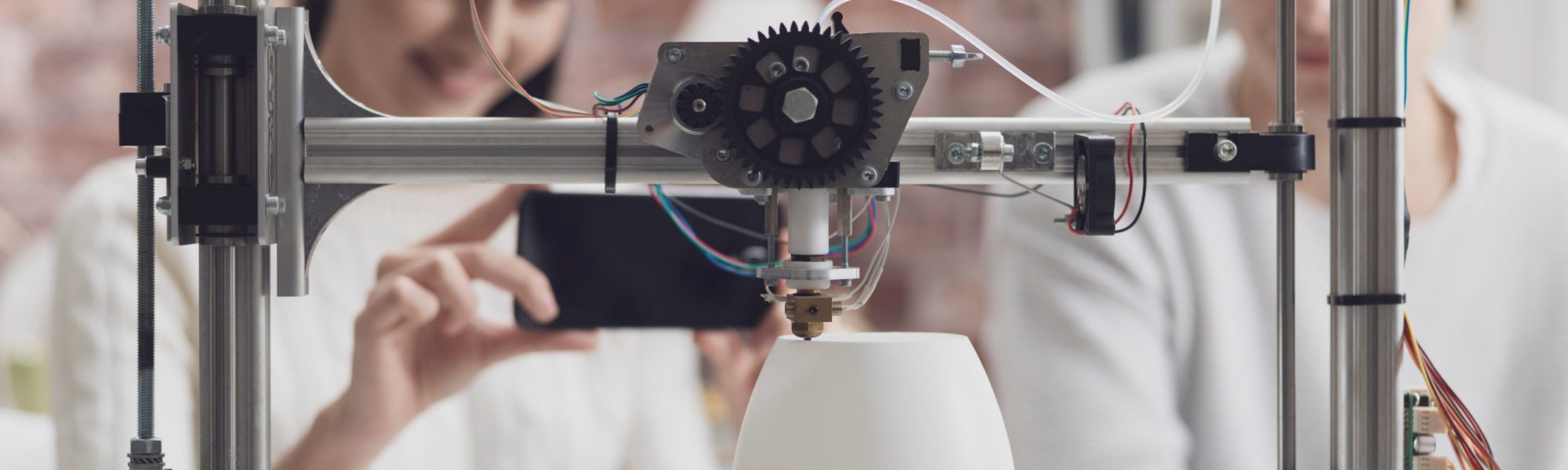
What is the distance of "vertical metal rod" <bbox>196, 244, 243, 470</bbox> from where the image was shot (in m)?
0.49

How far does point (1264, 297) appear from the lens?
108 cm

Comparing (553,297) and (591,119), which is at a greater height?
(591,119)

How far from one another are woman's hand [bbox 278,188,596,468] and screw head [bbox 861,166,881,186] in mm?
562

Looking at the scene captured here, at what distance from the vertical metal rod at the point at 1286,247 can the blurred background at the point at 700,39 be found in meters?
0.71

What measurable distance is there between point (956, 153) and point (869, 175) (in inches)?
2.6

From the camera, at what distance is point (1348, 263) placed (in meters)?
0.52

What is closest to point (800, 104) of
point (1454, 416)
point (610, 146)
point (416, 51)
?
point (610, 146)

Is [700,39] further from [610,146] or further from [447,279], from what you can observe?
[610,146]

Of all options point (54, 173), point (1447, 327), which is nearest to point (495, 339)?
point (54, 173)

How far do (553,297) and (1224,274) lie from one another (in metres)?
0.67

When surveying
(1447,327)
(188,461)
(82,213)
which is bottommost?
(188,461)

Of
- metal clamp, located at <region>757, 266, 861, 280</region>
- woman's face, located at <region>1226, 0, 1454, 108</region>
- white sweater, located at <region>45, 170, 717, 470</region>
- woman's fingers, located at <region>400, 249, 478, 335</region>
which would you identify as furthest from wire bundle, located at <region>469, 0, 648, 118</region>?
woman's face, located at <region>1226, 0, 1454, 108</region>

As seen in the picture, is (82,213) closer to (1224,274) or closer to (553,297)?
(553,297)

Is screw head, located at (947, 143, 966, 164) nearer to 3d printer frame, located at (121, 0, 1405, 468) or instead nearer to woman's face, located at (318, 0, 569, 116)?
3d printer frame, located at (121, 0, 1405, 468)
